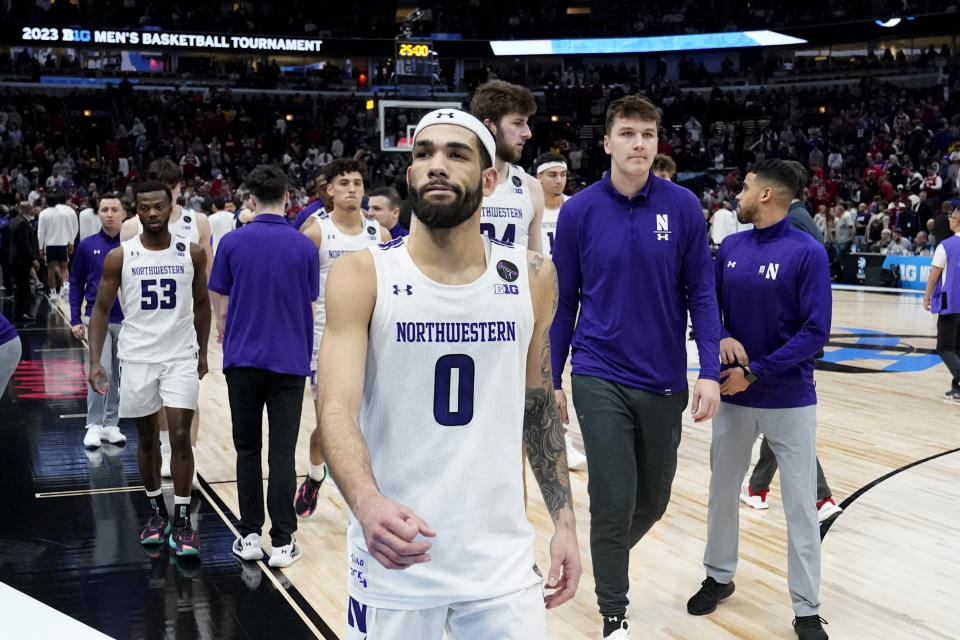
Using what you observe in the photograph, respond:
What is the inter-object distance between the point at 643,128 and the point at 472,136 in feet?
6.09

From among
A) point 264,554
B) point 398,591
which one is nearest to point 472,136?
point 398,591

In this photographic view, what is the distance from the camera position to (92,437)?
8117 millimetres

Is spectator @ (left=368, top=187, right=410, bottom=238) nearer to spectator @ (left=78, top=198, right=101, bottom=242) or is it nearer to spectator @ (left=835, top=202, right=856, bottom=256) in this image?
spectator @ (left=78, top=198, right=101, bottom=242)

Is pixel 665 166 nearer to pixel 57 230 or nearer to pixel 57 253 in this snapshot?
pixel 57 230

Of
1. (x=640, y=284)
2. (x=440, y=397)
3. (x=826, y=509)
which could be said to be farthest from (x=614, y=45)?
(x=440, y=397)

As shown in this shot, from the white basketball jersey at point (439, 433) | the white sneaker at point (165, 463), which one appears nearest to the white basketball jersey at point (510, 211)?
the white basketball jersey at point (439, 433)

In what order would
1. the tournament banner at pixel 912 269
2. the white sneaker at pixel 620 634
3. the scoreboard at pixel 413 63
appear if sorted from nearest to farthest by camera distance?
the white sneaker at pixel 620 634 < the scoreboard at pixel 413 63 < the tournament banner at pixel 912 269

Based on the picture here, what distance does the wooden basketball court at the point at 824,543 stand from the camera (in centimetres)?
465

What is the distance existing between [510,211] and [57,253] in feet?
48.7

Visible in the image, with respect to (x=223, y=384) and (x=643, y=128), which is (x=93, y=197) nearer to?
(x=223, y=384)

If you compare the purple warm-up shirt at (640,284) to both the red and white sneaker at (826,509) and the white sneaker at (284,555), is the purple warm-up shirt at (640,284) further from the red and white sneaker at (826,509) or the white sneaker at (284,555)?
the red and white sneaker at (826,509)

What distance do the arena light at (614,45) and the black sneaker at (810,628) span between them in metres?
37.1

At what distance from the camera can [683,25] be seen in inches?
1581

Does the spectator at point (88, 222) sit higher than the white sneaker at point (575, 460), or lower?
higher
